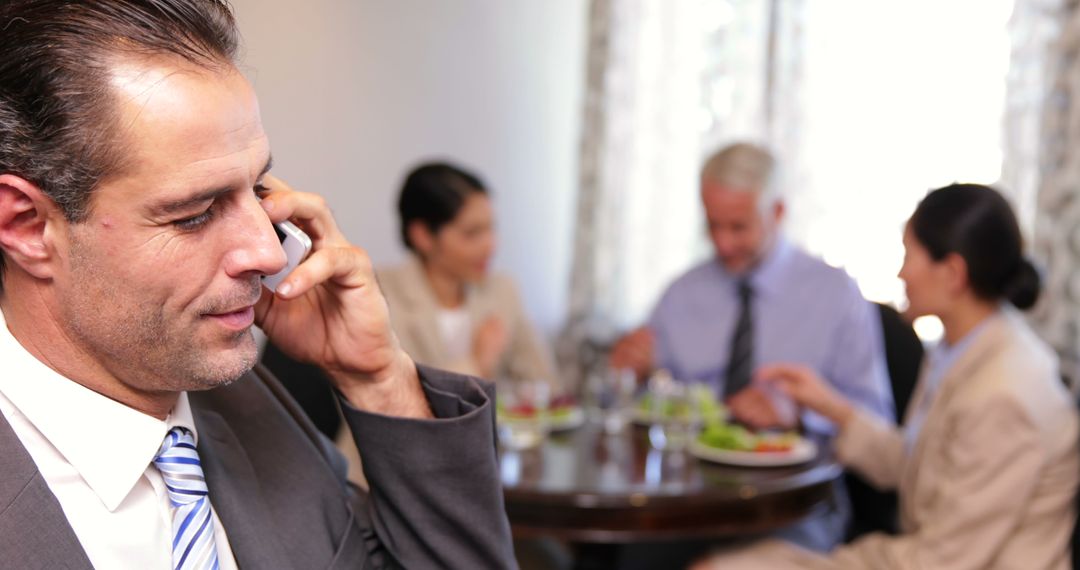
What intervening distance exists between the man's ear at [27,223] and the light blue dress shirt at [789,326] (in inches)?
89.6

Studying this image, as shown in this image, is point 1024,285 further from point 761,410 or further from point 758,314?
point 758,314

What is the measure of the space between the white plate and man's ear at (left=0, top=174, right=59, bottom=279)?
1.72 metres

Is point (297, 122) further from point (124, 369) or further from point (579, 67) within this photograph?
point (124, 369)

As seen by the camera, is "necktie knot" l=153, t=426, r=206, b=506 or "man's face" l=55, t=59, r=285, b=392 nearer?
"man's face" l=55, t=59, r=285, b=392

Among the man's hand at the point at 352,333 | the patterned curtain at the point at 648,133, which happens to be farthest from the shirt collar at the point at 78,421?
the patterned curtain at the point at 648,133

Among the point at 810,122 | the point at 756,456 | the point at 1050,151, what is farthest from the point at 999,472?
the point at 810,122

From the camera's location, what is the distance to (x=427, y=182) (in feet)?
9.89

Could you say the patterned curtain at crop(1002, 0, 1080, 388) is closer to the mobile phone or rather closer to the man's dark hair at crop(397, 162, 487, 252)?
the man's dark hair at crop(397, 162, 487, 252)

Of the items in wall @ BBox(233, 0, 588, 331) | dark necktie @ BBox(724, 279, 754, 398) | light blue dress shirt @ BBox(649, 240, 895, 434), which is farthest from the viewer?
wall @ BBox(233, 0, 588, 331)

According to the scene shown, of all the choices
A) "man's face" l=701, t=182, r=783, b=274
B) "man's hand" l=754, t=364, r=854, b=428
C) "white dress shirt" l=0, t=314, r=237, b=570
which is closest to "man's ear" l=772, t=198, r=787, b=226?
"man's face" l=701, t=182, r=783, b=274

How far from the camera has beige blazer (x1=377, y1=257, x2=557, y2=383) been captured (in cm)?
290

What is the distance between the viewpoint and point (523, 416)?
2.51 m

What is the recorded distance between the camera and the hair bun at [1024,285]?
6.86 ft

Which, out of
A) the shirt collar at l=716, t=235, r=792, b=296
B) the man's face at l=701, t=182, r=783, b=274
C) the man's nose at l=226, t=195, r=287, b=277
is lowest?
the shirt collar at l=716, t=235, r=792, b=296
